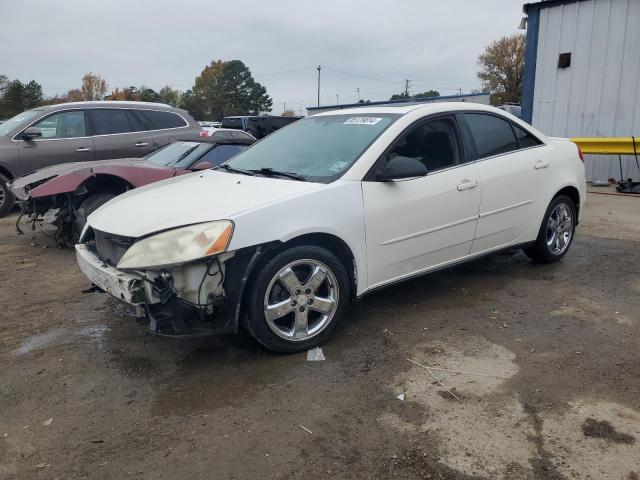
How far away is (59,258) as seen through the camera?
6254 mm

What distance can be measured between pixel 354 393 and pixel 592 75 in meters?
11.2

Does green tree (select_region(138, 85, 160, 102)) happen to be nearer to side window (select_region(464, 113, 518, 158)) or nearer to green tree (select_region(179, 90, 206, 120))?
green tree (select_region(179, 90, 206, 120))

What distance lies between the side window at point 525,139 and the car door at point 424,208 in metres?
0.88

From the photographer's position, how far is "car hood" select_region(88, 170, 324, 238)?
3330mm

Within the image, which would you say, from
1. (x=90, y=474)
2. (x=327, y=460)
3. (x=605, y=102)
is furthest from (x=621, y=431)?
(x=605, y=102)

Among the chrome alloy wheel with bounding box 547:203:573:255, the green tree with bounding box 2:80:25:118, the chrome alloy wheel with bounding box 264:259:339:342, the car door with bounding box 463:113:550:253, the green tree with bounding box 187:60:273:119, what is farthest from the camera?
the green tree with bounding box 187:60:273:119

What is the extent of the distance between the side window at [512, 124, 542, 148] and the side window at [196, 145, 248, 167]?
3.41 metres

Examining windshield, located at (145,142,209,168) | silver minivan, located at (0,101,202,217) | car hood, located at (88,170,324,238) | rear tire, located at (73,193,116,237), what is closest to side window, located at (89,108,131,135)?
silver minivan, located at (0,101,202,217)

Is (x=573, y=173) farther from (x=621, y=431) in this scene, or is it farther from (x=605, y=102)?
(x=605, y=102)

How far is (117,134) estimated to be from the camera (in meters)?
9.16

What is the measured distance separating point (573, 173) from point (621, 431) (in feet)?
11.0

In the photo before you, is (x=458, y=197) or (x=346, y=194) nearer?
(x=346, y=194)

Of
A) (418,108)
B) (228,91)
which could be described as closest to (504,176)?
(418,108)

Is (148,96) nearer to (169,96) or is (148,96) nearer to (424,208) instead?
(169,96)
